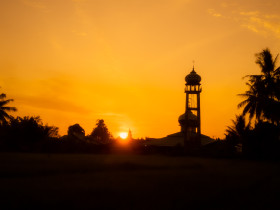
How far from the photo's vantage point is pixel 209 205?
6129 millimetres

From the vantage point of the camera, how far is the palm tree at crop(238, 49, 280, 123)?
27688 mm

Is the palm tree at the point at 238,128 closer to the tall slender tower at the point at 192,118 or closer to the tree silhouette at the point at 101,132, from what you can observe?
the tall slender tower at the point at 192,118

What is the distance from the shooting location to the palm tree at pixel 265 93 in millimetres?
27688

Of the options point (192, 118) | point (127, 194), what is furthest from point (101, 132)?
point (127, 194)

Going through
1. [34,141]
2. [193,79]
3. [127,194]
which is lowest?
[127,194]

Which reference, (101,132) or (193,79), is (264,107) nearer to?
(193,79)

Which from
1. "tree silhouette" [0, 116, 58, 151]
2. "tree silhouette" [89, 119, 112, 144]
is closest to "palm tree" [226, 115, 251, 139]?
"tree silhouette" [0, 116, 58, 151]

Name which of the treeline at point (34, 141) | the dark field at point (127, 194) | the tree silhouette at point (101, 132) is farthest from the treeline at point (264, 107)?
the tree silhouette at point (101, 132)

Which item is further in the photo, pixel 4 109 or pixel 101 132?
pixel 101 132

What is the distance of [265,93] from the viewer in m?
28.3

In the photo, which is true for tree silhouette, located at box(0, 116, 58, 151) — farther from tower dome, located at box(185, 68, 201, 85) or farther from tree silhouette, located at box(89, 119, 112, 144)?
tree silhouette, located at box(89, 119, 112, 144)

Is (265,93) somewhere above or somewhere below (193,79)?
below

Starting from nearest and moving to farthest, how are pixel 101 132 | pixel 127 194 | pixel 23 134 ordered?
pixel 127 194 → pixel 23 134 → pixel 101 132

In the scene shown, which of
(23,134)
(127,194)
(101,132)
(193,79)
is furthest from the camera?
(101,132)
